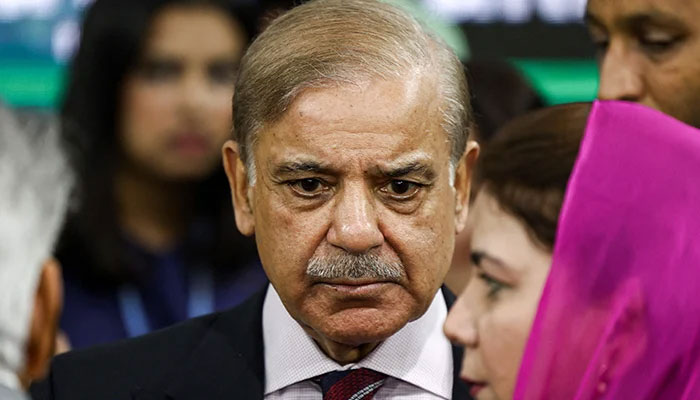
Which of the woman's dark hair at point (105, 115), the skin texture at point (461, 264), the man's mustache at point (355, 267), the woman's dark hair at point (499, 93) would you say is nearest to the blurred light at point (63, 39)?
the woman's dark hair at point (105, 115)

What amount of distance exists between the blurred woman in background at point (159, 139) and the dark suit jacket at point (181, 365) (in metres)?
1.53

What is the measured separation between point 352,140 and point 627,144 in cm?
46

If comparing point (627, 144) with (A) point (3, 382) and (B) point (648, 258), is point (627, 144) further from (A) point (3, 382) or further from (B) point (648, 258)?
(A) point (3, 382)

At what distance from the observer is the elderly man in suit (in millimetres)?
2633

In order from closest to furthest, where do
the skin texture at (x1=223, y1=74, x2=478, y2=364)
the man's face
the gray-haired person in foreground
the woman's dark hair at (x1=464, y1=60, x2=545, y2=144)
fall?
the gray-haired person in foreground, the skin texture at (x1=223, y1=74, x2=478, y2=364), the man's face, the woman's dark hair at (x1=464, y1=60, x2=545, y2=144)

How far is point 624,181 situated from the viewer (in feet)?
8.55

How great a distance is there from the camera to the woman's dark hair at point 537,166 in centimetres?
274

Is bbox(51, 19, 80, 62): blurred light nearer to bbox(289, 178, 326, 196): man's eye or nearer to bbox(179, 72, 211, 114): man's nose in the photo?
bbox(179, 72, 211, 114): man's nose

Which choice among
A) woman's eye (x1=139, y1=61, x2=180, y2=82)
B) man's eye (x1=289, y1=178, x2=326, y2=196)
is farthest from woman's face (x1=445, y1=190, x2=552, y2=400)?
woman's eye (x1=139, y1=61, x2=180, y2=82)

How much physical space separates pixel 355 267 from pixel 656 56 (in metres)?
0.92

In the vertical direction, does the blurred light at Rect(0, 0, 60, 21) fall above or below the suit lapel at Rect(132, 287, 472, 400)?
below

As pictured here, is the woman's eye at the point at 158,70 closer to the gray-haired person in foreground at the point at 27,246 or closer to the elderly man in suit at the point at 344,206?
the gray-haired person in foreground at the point at 27,246

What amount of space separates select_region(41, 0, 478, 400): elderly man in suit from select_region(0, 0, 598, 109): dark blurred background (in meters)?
2.98

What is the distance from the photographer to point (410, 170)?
266 cm
